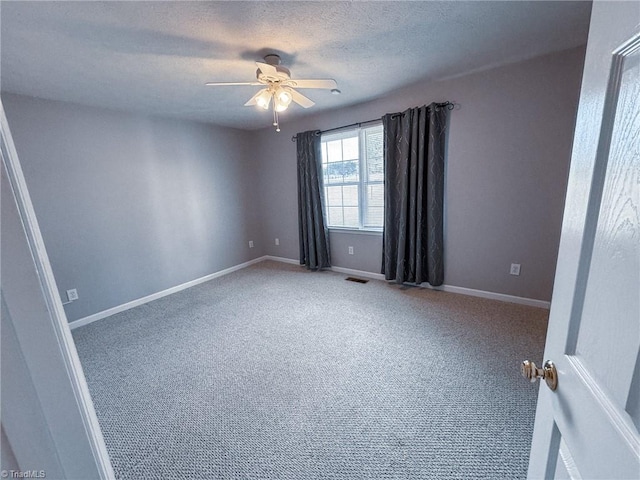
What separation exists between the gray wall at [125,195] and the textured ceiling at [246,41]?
0.33 metres

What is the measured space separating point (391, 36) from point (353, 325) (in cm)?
226

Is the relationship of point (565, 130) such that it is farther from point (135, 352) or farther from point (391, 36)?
point (135, 352)

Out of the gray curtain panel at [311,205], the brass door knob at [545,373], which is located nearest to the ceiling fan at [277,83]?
the gray curtain panel at [311,205]

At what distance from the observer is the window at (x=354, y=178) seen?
3273mm

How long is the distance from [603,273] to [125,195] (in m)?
3.69

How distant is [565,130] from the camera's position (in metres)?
2.14

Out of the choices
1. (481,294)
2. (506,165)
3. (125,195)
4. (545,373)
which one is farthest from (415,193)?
(125,195)

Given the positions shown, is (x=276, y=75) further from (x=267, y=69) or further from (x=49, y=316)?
(x=49, y=316)

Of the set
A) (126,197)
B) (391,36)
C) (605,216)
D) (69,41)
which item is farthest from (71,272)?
(605,216)

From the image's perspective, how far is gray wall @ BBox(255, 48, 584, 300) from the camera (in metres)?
2.18

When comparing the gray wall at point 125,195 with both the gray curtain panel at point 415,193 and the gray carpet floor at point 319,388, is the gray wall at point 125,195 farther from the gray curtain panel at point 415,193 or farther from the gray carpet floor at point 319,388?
the gray curtain panel at point 415,193

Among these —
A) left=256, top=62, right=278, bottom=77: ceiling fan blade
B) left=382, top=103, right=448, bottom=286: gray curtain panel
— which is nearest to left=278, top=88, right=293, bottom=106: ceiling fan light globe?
left=256, top=62, right=278, bottom=77: ceiling fan blade

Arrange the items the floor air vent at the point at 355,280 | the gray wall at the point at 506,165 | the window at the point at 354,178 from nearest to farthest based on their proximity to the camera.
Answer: the gray wall at the point at 506,165 < the window at the point at 354,178 < the floor air vent at the point at 355,280

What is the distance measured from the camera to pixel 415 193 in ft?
9.31
